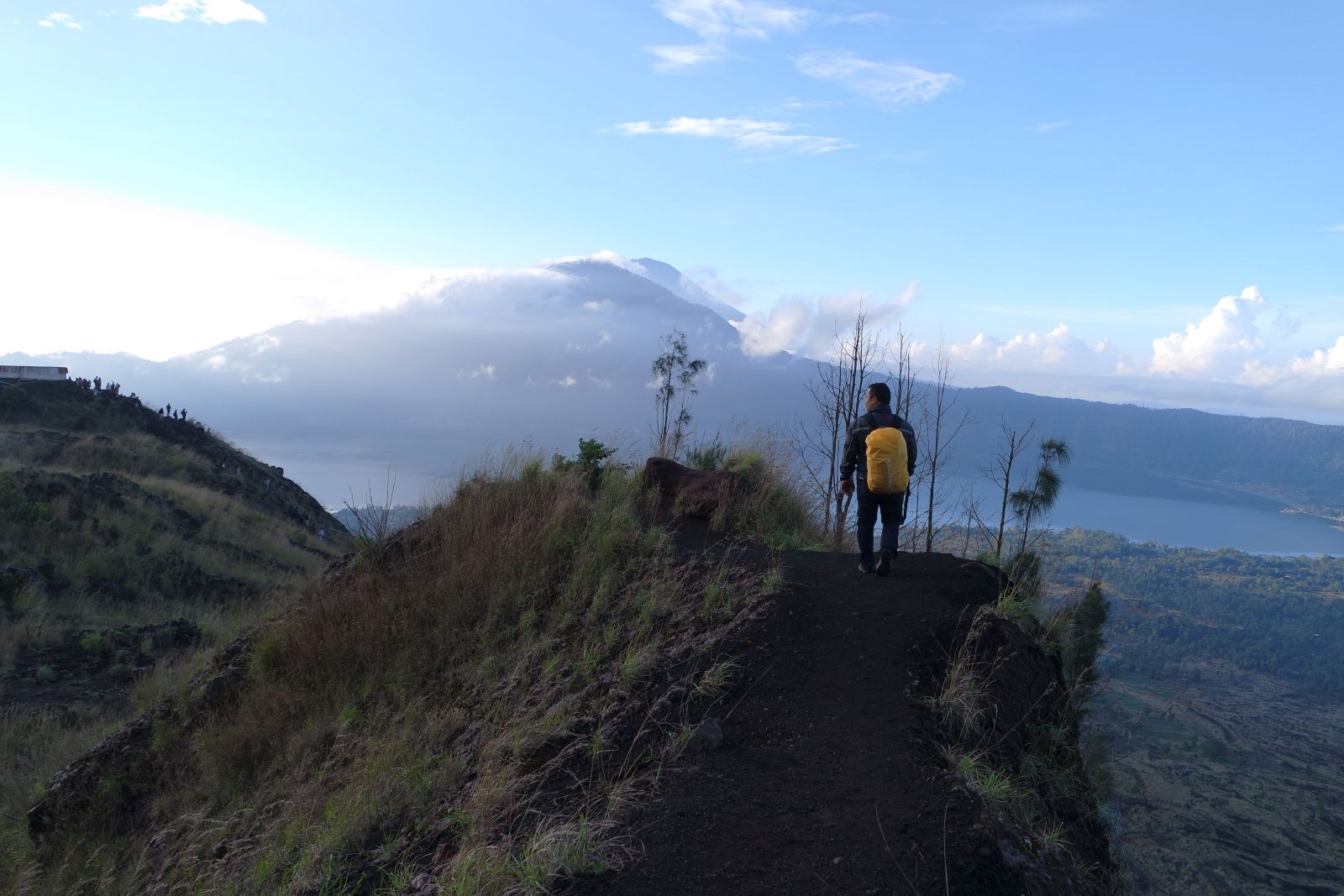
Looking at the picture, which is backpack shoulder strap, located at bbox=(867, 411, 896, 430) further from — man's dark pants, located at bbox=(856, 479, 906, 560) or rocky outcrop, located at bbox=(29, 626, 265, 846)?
rocky outcrop, located at bbox=(29, 626, 265, 846)

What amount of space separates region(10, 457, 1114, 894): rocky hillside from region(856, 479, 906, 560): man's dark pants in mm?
320

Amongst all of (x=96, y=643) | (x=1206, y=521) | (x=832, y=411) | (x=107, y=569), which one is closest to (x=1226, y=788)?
(x=832, y=411)

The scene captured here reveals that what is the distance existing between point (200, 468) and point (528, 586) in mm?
24924

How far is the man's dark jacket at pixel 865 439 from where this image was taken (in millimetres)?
6781

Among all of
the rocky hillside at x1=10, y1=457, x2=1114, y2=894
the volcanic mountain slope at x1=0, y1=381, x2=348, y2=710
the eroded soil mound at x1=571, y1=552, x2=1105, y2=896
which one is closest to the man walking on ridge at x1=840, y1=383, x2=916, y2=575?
the rocky hillside at x1=10, y1=457, x2=1114, y2=894

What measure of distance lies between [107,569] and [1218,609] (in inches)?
1904

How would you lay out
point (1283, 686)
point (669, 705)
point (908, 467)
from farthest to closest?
point (1283, 686)
point (908, 467)
point (669, 705)

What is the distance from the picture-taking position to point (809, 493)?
36.5ft

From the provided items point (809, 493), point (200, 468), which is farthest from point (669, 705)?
point (200, 468)

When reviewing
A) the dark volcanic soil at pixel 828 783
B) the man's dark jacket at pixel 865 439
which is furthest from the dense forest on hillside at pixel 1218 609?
the dark volcanic soil at pixel 828 783

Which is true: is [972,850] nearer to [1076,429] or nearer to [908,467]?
[908,467]

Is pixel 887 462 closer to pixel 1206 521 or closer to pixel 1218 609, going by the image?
pixel 1218 609

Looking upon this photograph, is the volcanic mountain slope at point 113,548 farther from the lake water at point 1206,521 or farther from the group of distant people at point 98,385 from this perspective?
the lake water at point 1206,521

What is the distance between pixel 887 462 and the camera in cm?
658
